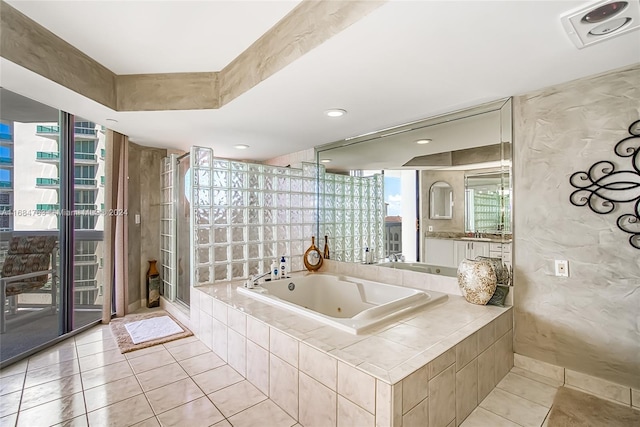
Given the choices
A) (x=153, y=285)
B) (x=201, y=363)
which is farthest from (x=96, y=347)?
(x=153, y=285)

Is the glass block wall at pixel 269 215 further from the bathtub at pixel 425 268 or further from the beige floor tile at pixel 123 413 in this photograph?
the beige floor tile at pixel 123 413

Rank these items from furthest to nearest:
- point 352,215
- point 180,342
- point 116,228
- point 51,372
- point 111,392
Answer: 1. point 352,215
2. point 116,228
3. point 180,342
4. point 51,372
5. point 111,392

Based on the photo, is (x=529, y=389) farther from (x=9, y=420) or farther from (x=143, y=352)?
(x=9, y=420)

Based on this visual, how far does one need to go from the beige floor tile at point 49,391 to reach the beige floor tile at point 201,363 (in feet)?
2.12

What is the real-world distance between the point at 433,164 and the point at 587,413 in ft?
6.08

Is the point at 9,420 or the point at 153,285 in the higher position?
the point at 153,285

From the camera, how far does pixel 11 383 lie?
203 cm

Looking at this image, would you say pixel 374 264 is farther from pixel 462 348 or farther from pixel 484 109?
pixel 484 109

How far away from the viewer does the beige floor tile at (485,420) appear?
1565 mm

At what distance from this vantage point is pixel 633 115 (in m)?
1.67

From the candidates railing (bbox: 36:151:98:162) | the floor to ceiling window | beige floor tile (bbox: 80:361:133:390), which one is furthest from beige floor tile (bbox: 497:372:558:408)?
railing (bbox: 36:151:98:162)

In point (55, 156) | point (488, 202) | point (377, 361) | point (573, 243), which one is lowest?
point (377, 361)

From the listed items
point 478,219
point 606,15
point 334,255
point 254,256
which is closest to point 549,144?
point 478,219

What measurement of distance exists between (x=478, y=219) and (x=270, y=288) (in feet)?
6.19
